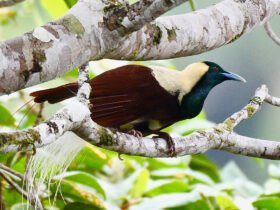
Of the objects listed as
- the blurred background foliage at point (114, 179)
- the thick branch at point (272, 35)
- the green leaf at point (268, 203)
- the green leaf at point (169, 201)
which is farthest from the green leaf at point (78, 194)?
the thick branch at point (272, 35)

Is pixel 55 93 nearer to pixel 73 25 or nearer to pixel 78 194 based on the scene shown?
pixel 78 194

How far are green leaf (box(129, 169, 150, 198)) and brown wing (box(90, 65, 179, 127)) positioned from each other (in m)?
0.31

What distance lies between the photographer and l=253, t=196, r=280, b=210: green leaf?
2.59 m

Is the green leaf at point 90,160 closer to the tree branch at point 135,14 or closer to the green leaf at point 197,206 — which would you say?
the green leaf at point 197,206

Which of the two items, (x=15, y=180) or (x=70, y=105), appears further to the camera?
(x=15, y=180)

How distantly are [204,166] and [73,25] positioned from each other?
208cm

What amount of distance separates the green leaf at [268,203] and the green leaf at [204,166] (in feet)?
3.13

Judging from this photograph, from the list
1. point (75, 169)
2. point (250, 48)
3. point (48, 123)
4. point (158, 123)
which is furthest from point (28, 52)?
point (250, 48)

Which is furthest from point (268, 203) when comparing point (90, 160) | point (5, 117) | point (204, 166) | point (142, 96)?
point (204, 166)

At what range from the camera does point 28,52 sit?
1555 millimetres

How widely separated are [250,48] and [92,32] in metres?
8.05

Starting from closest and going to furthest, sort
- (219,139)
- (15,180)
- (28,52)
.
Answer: (28,52) < (219,139) < (15,180)

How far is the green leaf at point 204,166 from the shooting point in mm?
3611

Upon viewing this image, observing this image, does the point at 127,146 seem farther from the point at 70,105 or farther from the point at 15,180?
the point at 15,180
